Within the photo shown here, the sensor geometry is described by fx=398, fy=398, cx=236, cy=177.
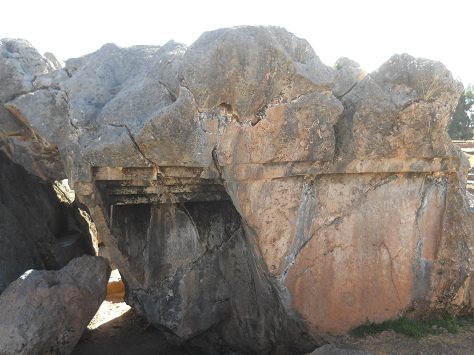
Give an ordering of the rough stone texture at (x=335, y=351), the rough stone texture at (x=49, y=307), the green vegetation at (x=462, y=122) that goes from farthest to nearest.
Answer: the green vegetation at (x=462, y=122)
the rough stone texture at (x=49, y=307)
the rough stone texture at (x=335, y=351)

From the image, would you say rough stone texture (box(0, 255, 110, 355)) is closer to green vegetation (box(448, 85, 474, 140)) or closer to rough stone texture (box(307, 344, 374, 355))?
rough stone texture (box(307, 344, 374, 355))

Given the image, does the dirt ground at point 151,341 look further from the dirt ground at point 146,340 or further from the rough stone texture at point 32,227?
the rough stone texture at point 32,227

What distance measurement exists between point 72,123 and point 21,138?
0.94 m

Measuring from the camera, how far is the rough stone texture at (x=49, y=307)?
3.11 m

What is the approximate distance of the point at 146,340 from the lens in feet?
15.9

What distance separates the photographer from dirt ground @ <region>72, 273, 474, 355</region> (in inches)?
117

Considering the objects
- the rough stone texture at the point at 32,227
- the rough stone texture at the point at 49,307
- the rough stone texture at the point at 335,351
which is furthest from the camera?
the rough stone texture at the point at 32,227

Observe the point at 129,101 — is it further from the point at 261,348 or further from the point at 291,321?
the point at 261,348

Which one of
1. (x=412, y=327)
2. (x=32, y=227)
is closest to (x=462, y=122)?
(x=412, y=327)

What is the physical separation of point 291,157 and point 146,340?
318 centimetres

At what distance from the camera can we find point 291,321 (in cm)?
337

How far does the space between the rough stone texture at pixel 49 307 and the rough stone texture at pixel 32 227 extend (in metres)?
0.43

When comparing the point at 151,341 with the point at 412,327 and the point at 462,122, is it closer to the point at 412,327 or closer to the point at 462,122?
the point at 412,327

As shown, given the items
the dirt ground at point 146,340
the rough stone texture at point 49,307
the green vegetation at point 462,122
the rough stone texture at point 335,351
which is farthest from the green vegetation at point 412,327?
the green vegetation at point 462,122
